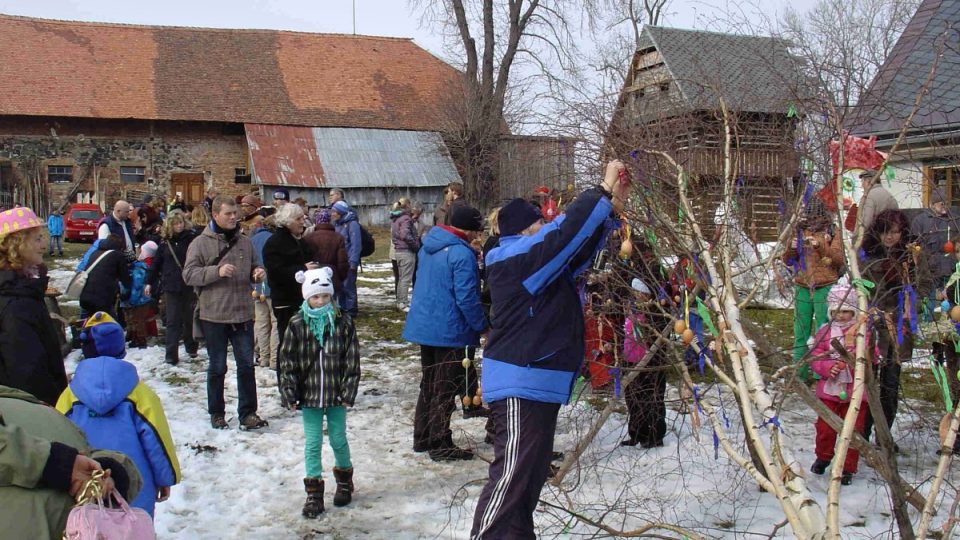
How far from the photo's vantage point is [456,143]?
96.8 ft

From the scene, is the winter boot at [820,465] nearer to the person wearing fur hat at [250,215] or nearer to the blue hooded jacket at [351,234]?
the person wearing fur hat at [250,215]

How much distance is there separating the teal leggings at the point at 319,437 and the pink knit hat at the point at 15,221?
6.17 ft

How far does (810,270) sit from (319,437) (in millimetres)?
3144

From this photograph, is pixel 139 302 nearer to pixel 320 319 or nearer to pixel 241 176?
pixel 320 319

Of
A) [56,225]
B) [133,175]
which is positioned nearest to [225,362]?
[56,225]

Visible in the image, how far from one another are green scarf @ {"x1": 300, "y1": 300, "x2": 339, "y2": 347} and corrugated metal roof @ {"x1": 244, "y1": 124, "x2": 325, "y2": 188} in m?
23.6

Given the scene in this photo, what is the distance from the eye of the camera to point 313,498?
506 cm

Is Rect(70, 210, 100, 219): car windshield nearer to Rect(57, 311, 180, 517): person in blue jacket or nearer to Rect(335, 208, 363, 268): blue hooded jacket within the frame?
Rect(335, 208, 363, 268): blue hooded jacket

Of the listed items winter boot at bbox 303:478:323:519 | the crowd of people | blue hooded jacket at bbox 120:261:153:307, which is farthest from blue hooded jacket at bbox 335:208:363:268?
winter boot at bbox 303:478:323:519

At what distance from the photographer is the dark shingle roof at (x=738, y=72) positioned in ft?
12.6

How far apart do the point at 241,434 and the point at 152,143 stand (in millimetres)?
25772

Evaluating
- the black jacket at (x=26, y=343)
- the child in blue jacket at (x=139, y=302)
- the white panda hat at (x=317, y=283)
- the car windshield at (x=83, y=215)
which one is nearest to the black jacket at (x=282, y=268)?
the white panda hat at (x=317, y=283)

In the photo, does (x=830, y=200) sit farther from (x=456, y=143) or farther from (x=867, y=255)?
(x=456, y=143)

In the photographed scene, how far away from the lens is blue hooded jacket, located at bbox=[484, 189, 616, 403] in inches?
139
